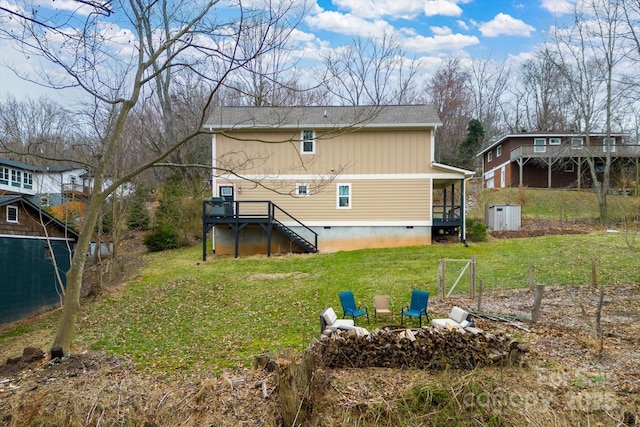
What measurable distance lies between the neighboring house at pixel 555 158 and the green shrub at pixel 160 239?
25.3 metres

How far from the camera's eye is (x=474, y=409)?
5539 millimetres

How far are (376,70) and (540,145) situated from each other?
45.3 ft

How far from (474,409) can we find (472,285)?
5.41m

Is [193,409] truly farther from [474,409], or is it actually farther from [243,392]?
[474,409]

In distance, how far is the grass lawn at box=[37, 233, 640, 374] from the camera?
8633mm

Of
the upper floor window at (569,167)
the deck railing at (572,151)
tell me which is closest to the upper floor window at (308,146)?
the deck railing at (572,151)

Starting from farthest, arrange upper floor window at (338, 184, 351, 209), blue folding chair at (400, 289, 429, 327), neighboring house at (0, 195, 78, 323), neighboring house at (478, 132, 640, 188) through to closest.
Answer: neighboring house at (478, 132, 640, 188) → upper floor window at (338, 184, 351, 209) → neighboring house at (0, 195, 78, 323) → blue folding chair at (400, 289, 429, 327)

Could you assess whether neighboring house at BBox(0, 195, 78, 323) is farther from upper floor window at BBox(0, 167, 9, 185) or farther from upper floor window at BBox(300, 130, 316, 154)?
upper floor window at BBox(0, 167, 9, 185)

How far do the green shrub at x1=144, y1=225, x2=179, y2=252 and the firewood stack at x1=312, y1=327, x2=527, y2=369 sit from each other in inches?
704

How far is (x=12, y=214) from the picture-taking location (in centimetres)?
1449

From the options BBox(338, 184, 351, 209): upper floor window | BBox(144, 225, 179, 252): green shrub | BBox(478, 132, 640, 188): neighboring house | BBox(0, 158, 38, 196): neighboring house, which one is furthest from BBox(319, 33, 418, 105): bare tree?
BBox(0, 158, 38, 196): neighboring house

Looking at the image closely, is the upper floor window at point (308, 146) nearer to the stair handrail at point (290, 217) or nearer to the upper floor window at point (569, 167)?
the stair handrail at point (290, 217)

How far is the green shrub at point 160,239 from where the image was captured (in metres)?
22.7

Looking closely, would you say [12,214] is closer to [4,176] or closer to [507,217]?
[507,217]
